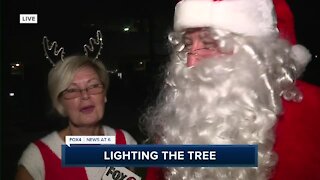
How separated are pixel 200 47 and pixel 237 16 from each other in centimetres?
14

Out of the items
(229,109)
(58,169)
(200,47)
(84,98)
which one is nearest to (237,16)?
(200,47)

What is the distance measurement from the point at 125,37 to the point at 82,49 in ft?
0.49

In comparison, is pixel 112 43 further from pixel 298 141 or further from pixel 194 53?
pixel 298 141

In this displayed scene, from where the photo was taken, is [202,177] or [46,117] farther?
[46,117]

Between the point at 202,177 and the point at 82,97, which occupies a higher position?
the point at 82,97

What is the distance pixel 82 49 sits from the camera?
139cm

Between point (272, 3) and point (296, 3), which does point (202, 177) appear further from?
point (296, 3)

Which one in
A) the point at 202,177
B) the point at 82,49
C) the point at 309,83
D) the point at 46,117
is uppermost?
the point at 82,49

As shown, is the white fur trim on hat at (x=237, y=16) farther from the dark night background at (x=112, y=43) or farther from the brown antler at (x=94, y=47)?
the brown antler at (x=94, y=47)

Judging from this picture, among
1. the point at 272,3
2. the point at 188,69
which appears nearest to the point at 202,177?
the point at 188,69

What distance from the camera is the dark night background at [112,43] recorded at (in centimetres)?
139

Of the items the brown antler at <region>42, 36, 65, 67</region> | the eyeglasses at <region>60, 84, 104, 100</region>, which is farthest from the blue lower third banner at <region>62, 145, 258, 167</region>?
the brown antler at <region>42, 36, 65, 67</region>

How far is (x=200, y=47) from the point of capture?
1259 mm

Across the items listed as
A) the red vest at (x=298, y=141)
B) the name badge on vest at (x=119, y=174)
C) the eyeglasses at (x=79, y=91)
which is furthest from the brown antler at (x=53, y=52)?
the red vest at (x=298, y=141)
